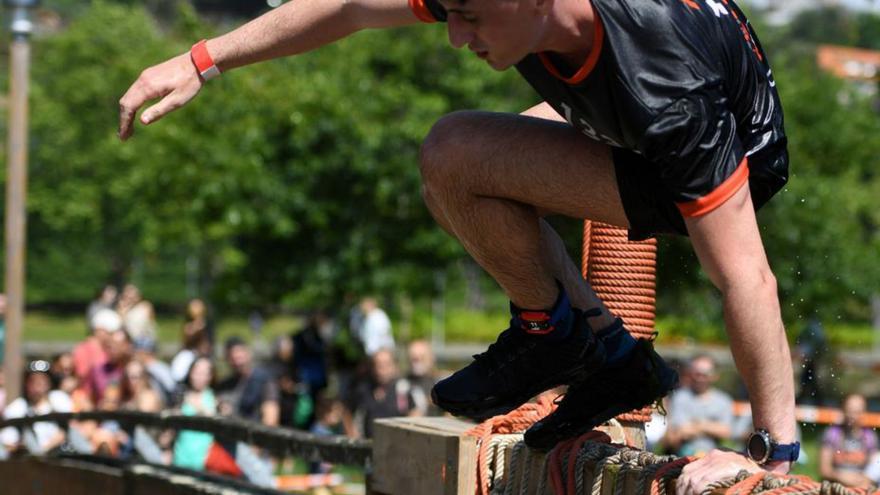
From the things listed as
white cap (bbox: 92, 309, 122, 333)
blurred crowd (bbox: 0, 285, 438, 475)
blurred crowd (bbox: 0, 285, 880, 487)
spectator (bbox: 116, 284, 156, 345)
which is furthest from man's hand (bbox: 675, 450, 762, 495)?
spectator (bbox: 116, 284, 156, 345)

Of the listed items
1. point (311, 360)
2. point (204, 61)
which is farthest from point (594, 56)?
point (311, 360)

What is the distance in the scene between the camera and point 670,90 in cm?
277

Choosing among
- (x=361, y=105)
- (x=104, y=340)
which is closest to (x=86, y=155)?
(x=361, y=105)

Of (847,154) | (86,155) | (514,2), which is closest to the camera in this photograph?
(514,2)

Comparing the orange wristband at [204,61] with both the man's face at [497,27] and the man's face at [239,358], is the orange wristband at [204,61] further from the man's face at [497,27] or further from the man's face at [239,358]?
the man's face at [239,358]

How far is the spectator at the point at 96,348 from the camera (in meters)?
12.0

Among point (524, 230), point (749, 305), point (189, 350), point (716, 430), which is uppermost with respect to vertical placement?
point (524, 230)

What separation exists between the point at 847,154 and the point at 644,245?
22.6 metres

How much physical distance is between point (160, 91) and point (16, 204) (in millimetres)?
9631

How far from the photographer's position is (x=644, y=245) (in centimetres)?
405

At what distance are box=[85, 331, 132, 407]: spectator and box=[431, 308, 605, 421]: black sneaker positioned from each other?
324 inches

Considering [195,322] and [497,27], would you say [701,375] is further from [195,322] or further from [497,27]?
[497,27]

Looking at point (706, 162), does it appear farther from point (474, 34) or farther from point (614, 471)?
point (614, 471)

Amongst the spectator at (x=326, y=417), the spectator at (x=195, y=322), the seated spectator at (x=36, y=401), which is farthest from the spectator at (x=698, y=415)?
the seated spectator at (x=36, y=401)
